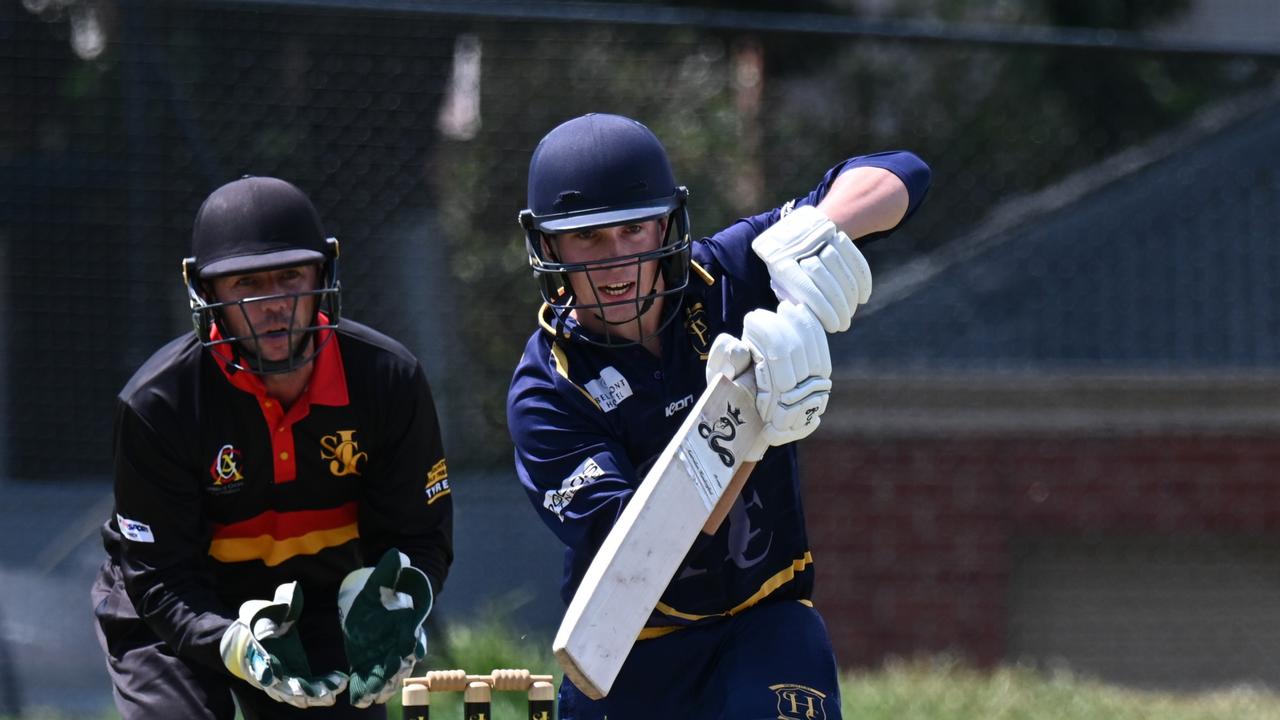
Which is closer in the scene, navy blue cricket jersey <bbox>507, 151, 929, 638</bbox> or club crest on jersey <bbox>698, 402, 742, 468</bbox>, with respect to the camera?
club crest on jersey <bbox>698, 402, 742, 468</bbox>

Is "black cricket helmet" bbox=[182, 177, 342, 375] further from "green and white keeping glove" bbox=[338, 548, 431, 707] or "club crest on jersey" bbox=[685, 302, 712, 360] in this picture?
"club crest on jersey" bbox=[685, 302, 712, 360]

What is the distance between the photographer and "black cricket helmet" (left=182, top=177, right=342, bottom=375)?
3.46 meters

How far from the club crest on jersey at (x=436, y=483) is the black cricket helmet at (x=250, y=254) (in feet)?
1.28

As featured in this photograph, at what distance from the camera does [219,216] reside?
3.54 m

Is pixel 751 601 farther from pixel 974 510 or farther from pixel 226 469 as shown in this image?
pixel 974 510

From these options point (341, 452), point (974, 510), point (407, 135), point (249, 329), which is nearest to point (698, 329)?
point (341, 452)

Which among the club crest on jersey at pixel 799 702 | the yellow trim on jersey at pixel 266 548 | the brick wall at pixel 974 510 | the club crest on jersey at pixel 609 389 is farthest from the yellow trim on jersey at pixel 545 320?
the brick wall at pixel 974 510

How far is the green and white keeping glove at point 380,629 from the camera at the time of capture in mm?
3277

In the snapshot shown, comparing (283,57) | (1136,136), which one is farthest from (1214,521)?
(283,57)

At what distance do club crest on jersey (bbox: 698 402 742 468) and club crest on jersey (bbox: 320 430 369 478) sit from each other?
3.23ft

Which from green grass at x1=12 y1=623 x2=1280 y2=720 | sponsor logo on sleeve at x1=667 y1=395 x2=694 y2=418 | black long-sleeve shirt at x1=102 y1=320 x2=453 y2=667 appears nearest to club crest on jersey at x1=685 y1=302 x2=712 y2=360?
sponsor logo on sleeve at x1=667 y1=395 x2=694 y2=418

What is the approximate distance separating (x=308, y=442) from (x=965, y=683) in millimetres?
3339

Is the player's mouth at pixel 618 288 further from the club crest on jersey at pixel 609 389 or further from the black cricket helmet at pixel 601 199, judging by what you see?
the club crest on jersey at pixel 609 389

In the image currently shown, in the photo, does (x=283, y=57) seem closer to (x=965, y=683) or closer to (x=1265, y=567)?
(x=965, y=683)
